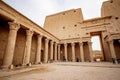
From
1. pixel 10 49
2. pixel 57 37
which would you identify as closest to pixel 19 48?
pixel 10 49

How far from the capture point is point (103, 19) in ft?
63.4

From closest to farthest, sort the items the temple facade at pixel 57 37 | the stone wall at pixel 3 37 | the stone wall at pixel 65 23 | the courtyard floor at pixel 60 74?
the courtyard floor at pixel 60 74, the temple facade at pixel 57 37, the stone wall at pixel 3 37, the stone wall at pixel 65 23

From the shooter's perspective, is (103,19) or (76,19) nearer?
(103,19)

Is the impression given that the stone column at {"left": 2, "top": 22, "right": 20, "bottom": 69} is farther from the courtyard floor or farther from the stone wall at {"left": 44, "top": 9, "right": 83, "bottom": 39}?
the stone wall at {"left": 44, "top": 9, "right": 83, "bottom": 39}

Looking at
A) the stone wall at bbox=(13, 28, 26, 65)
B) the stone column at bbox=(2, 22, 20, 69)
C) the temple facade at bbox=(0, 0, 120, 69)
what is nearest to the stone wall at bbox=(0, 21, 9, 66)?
the temple facade at bbox=(0, 0, 120, 69)

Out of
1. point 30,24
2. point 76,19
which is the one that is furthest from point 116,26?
point 30,24

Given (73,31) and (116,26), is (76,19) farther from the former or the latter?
(116,26)

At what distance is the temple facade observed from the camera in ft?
25.8

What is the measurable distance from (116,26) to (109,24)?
169 centimetres

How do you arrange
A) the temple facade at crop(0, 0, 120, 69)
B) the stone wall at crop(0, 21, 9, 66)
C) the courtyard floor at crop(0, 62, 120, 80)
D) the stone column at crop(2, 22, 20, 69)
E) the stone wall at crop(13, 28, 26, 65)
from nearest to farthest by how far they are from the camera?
the courtyard floor at crop(0, 62, 120, 80) < the stone column at crop(2, 22, 20, 69) < the temple facade at crop(0, 0, 120, 69) < the stone wall at crop(0, 21, 9, 66) < the stone wall at crop(13, 28, 26, 65)

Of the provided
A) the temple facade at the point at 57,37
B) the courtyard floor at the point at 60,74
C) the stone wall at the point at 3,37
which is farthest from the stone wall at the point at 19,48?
the courtyard floor at the point at 60,74

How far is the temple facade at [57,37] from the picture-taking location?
785 centimetres

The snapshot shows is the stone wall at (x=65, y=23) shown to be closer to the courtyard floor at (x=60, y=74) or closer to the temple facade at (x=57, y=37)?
the temple facade at (x=57, y=37)

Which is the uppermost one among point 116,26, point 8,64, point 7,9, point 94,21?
point 94,21
